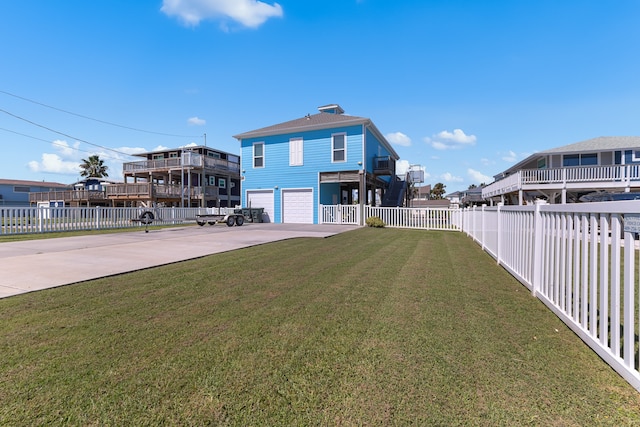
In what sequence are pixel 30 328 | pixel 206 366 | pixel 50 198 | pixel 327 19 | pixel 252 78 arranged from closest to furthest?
pixel 206 366
pixel 30 328
pixel 327 19
pixel 252 78
pixel 50 198

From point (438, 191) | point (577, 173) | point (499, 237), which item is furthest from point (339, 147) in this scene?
point (438, 191)

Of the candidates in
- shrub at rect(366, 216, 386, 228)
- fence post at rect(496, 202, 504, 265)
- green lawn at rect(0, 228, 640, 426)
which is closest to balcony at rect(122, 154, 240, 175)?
shrub at rect(366, 216, 386, 228)

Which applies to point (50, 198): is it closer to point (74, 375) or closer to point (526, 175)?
point (74, 375)

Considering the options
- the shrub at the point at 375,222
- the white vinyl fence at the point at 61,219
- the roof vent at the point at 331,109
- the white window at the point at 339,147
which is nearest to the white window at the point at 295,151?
the white window at the point at 339,147

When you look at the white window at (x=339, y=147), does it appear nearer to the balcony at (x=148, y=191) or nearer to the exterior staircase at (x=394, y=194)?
the exterior staircase at (x=394, y=194)

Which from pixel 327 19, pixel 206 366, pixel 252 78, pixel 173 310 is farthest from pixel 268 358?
pixel 252 78

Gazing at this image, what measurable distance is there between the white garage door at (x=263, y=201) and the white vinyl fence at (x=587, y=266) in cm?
1611

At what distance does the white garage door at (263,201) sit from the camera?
1972 centimetres

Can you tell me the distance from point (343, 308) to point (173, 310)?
74.3 inches

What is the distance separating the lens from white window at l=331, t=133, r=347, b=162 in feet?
57.4

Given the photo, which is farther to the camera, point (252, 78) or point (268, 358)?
point (252, 78)

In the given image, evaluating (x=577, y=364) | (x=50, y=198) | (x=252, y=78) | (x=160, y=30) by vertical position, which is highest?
(x=160, y=30)

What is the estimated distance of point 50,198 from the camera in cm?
3136

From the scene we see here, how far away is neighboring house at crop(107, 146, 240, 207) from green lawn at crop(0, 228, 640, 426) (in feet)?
86.6
